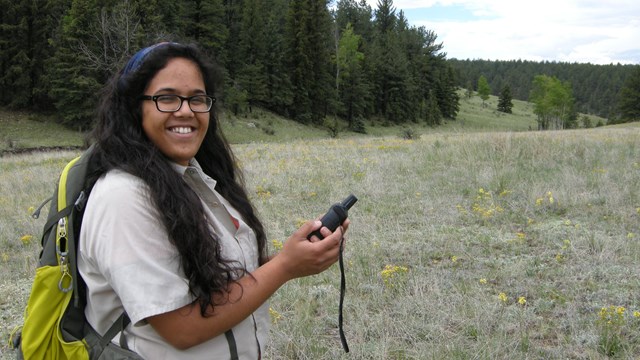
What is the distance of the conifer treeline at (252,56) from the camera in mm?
30438

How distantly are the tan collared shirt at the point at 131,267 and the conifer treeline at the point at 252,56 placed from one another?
1663cm

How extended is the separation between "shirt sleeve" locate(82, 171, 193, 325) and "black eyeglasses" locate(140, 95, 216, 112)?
0.33 m

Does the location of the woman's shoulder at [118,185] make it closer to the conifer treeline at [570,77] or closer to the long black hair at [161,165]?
the long black hair at [161,165]

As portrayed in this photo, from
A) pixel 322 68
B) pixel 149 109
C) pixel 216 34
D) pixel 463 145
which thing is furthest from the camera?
pixel 322 68

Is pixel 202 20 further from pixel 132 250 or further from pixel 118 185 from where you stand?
pixel 132 250

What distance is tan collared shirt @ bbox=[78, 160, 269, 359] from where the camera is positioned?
130cm

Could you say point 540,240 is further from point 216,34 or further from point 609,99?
point 609,99

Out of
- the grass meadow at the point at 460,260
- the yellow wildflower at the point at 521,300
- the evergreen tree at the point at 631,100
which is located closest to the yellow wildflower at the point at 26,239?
the grass meadow at the point at 460,260

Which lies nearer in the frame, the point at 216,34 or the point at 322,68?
the point at 216,34

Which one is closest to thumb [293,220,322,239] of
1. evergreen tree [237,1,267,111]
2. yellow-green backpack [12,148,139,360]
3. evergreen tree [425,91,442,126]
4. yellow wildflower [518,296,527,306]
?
yellow-green backpack [12,148,139,360]

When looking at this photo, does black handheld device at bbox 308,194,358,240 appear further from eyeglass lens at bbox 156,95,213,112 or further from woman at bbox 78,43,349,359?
eyeglass lens at bbox 156,95,213,112

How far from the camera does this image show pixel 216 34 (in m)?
37.7

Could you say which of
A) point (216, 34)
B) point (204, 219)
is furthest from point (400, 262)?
point (216, 34)

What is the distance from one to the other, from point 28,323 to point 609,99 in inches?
5688
